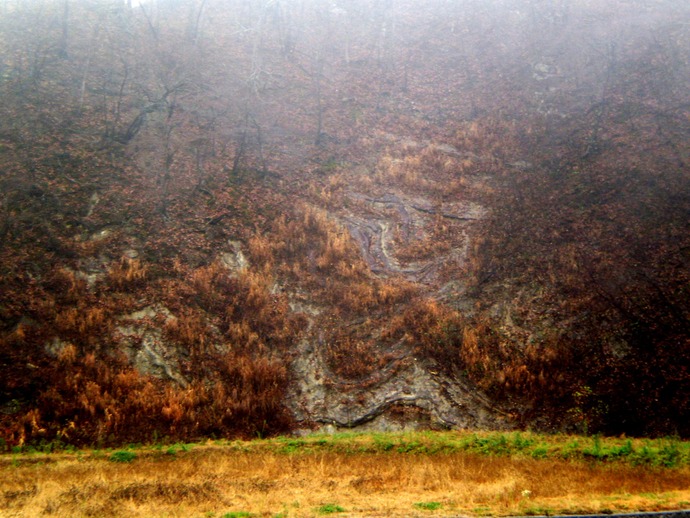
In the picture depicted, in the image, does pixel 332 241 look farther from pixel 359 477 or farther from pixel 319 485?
pixel 319 485

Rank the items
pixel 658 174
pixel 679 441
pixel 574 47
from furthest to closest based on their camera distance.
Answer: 1. pixel 574 47
2. pixel 658 174
3. pixel 679 441

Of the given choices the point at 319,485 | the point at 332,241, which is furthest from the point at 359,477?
the point at 332,241

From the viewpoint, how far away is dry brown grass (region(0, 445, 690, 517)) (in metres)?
7.73

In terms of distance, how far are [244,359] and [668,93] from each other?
24202mm

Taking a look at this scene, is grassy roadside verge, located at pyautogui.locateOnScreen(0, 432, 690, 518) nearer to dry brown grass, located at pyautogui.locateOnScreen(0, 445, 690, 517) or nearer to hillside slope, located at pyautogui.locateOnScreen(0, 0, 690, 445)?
dry brown grass, located at pyautogui.locateOnScreen(0, 445, 690, 517)

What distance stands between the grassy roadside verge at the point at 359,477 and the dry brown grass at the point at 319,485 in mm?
22

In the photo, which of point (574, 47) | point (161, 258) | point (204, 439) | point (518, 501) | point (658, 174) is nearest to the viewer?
point (518, 501)

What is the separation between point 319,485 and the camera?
8.98 meters

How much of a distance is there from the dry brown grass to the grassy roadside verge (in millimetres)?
22

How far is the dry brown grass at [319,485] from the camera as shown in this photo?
304 inches

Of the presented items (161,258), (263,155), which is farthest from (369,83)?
(161,258)

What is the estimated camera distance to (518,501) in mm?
7910

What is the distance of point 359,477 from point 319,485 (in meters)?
0.90

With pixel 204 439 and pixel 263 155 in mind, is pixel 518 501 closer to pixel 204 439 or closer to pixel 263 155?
pixel 204 439
